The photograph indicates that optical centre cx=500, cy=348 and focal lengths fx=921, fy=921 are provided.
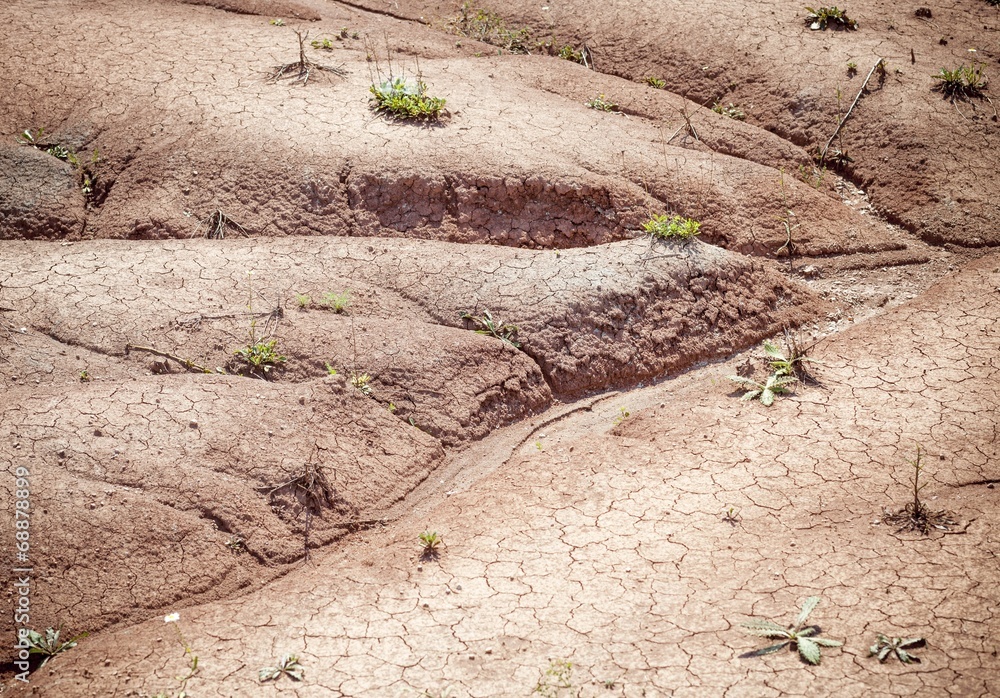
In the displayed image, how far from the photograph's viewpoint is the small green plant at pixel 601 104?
727 centimetres

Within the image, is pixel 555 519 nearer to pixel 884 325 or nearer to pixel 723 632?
pixel 723 632

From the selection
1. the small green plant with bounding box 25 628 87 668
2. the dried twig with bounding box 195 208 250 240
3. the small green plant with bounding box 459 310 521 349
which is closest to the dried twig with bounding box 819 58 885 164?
the small green plant with bounding box 459 310 521 349

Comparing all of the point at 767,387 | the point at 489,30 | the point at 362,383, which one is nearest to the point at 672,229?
the point at 767,387

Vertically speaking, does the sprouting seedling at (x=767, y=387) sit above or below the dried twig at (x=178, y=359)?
above

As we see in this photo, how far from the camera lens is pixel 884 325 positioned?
5680 mm

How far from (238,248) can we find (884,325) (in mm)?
4045

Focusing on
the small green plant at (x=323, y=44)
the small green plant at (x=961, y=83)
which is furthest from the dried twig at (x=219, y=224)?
the small green plant at (x=961, y=83)

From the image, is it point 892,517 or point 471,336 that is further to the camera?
point 471,336

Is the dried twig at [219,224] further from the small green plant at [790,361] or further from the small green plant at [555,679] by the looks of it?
the small green plant at [555,679]

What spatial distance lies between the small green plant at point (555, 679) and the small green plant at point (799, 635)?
0.68 metres

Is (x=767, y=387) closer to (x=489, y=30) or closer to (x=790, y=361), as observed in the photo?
(x=790, y=361)

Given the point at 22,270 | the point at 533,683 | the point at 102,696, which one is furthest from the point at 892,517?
the point at 22,270

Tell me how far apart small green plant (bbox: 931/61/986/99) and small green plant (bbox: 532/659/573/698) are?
18.6 feet

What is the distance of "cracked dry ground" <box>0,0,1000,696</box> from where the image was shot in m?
3.75
